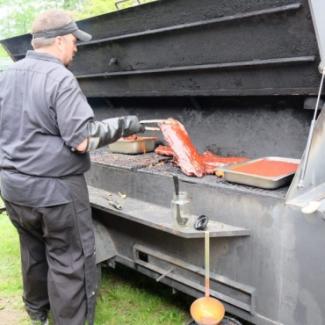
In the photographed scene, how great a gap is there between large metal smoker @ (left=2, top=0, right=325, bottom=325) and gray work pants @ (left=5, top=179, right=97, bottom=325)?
37 cm

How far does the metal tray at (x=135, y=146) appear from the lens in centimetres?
306

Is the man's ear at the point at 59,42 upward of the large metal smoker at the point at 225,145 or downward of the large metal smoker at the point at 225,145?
upward

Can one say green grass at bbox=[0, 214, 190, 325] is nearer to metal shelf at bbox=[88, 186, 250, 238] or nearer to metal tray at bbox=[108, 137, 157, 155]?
metal shelf at bbox=[88, 186, 250, 238]

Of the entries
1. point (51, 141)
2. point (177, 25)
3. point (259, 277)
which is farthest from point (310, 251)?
point (177, 25)

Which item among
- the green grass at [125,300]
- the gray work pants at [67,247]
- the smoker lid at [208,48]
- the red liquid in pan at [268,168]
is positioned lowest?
the green grass at [125,300]

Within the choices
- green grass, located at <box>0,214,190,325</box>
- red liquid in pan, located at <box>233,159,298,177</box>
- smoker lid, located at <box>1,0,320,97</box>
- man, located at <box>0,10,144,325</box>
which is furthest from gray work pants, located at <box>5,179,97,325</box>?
smoker lid, located at <box>1,0,320,97</box>

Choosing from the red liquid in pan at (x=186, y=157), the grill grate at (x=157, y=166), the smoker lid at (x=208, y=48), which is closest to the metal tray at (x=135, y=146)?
the grill grate at (x=157, y=166)

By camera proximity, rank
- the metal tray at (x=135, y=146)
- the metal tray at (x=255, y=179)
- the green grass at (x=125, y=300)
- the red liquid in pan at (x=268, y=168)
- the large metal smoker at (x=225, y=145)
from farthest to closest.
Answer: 1. the metal tray at (x=135, y=146)
2. the green grass at (x=125, y=300)
3. the red liquid in pan at (x=268, y=168)
4. the metal tray at (x=255, y=179)
5. the large metal smoker at (x=225, y=145)

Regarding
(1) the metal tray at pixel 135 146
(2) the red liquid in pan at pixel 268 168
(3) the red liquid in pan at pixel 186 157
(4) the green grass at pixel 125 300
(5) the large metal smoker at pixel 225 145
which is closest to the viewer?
(5) the large metal smoker at pixel 225 145

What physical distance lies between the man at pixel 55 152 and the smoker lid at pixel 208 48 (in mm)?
618

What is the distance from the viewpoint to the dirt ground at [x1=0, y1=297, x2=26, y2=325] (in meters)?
2.65

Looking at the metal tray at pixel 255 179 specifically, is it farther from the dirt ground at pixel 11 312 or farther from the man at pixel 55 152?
the dirt ground at pixel 11 312

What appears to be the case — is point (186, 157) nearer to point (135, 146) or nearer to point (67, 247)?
point (135, 146)

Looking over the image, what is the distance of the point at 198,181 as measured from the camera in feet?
→ 7.07
